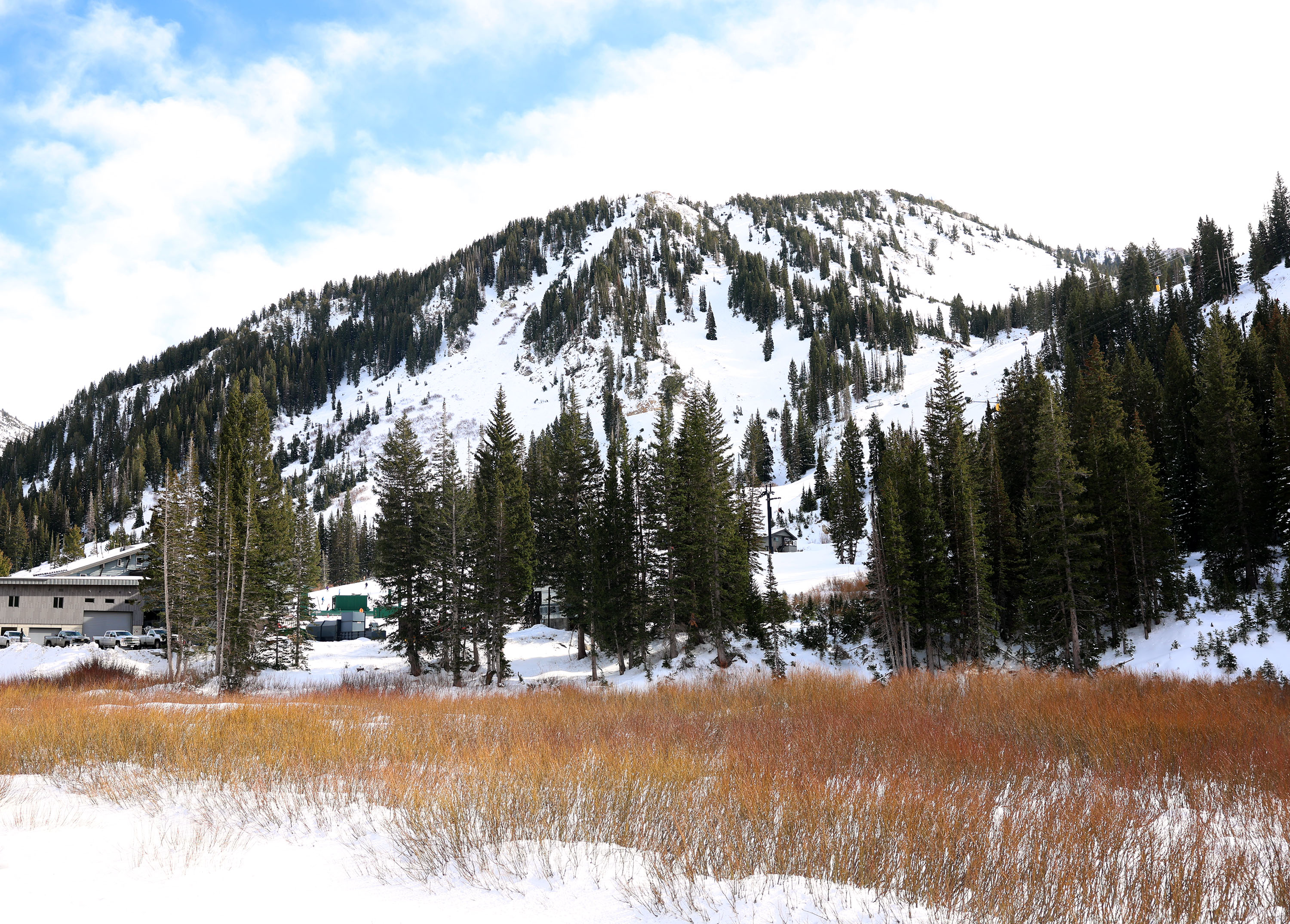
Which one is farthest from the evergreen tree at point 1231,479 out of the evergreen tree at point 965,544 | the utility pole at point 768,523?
the utility pole at point 768,523

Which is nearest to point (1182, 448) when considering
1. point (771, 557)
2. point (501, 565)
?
point (771, 557)

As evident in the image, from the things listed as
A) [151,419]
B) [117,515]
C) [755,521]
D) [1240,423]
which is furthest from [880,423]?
[151,419]

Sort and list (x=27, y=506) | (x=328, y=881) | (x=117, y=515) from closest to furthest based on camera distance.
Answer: (x=328, y=881) < (x=27, y=506) < (x=117, y=515)

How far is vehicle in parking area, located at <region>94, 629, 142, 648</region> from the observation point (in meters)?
47.1

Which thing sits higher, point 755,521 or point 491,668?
point 755,521

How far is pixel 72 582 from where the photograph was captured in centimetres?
5534

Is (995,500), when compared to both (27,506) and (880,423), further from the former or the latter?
(27,506)

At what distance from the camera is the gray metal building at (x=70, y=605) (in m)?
54.8

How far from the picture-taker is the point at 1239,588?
109 feet

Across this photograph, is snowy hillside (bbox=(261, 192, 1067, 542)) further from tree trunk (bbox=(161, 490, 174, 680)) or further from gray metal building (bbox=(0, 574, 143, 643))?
tree trunk (bbox=(161, 490, 174, 680))

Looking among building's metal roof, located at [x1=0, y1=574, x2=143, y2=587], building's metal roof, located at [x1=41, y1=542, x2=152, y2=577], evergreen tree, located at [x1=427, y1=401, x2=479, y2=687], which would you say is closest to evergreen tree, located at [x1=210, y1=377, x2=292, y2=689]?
evergreen tree, located at [x1=427, y1=401, x2=479, y2=687]

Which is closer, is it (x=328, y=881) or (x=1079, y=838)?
(x=328, y=881)

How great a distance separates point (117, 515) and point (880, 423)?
483 ft

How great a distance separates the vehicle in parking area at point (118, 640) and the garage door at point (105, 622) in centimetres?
99
